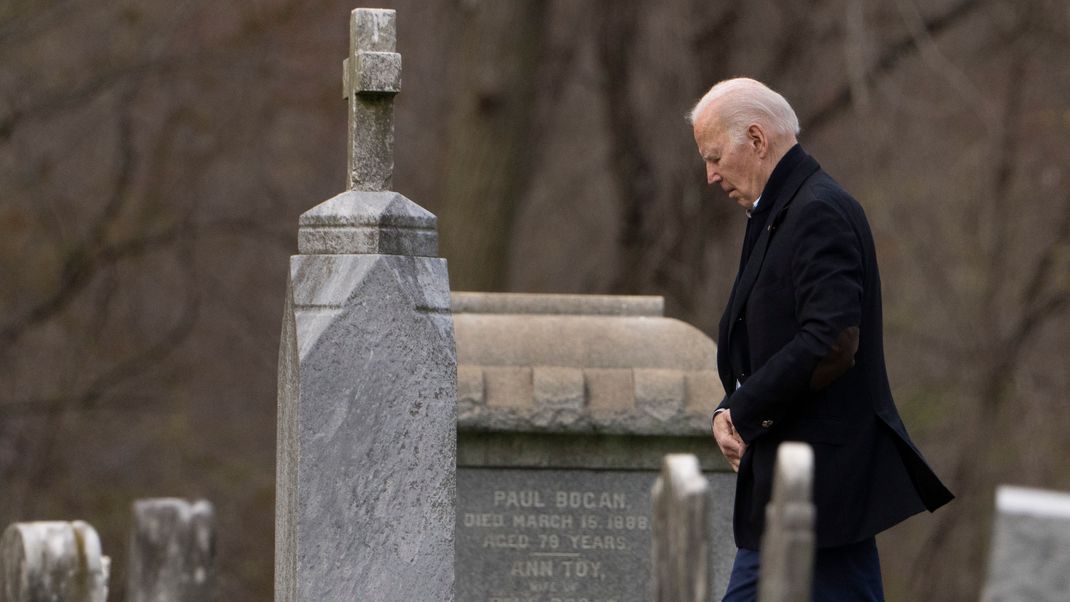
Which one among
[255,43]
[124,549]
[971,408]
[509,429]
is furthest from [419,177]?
[509,429]

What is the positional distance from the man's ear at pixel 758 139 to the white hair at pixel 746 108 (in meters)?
0.01

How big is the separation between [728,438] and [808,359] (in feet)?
1.41

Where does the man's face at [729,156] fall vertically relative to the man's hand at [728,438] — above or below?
above

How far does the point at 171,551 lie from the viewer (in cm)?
321

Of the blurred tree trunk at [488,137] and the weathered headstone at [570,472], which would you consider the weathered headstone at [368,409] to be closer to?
the weathered headstone at [570,472]

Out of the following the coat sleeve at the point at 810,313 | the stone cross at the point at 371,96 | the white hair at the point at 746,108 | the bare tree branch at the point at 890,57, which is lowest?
the coat sleeve at the point at 810,313

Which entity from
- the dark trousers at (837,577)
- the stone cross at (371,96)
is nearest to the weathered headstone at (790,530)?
the dark trousers at (837,577)

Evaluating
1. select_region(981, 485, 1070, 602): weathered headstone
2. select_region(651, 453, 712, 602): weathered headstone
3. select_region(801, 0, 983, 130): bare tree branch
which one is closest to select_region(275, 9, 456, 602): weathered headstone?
select_region(651, 453, 712, 602): weathered headstone

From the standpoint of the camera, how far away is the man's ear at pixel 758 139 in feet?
16.6

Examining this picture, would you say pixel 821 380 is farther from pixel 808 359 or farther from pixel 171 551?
pixel 171 551

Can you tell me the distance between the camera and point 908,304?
56.1 feet

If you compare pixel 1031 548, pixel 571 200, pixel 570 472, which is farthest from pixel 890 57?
pixel 1031 548

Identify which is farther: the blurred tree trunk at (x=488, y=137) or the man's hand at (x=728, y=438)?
the blurred tree trunk at (x=488, y=137)

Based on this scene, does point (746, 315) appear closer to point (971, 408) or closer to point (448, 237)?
point (448, 237)
